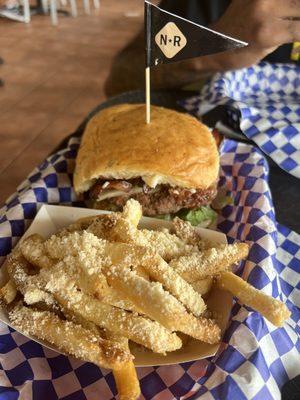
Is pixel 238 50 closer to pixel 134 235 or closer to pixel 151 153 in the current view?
pixel 151 153

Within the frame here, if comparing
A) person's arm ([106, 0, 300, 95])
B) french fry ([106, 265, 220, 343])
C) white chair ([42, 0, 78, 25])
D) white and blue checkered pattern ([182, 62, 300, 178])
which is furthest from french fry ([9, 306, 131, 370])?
white chair ([42, 0, 78, 25])

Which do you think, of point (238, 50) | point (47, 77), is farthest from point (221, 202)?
point (47, 77)

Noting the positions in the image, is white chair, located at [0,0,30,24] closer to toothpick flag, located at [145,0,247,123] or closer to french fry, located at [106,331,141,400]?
toothpick flag, located at [145,0,247,123]


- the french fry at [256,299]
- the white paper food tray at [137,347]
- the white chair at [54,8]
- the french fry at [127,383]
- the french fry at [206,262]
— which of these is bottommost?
the white chair at [54,8]

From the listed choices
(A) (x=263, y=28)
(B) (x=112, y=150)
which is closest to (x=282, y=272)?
(B) (x=112, y=150)

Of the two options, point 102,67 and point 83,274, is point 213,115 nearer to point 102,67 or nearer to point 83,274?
point 83,274

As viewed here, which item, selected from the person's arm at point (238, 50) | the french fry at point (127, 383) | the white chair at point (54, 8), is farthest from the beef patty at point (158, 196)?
the white chair at point (54, 8)

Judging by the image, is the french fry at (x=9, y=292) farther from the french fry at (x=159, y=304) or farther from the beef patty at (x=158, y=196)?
the beef patty at (x=158, y=196)

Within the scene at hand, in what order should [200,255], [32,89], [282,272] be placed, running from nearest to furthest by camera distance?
[200,255] → [282,272] → [32,89]
